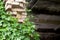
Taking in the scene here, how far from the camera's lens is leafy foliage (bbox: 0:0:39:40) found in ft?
10.2

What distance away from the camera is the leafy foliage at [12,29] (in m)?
3.12

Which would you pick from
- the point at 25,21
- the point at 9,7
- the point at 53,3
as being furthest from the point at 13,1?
the point at 53,3

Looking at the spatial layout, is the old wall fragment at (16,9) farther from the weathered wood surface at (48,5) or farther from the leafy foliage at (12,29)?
the weathered wood surface at (48,5)

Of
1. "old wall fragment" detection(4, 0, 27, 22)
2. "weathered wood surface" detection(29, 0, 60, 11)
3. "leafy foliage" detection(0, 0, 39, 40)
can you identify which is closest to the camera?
"leafy foliage" detection(0, 0, 39, 40)

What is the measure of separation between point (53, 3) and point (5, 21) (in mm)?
1750

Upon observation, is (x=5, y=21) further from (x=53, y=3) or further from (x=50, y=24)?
(x=50, y=24)

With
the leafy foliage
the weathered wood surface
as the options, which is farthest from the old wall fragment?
the weathered wood surface

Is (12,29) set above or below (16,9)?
below

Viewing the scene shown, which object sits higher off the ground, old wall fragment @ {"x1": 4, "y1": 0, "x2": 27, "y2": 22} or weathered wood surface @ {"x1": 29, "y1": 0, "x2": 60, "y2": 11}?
old wall fragment @ {"x1": 4, "y1": 0, "x2": 27, "y2": 22}

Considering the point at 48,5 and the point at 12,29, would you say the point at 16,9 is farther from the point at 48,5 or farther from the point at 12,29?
the point at 48,5

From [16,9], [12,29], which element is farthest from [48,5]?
[12,29]

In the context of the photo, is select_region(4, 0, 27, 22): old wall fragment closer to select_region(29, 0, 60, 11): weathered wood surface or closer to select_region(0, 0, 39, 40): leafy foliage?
select_region(0, 0, 39, 40): leafy foliage

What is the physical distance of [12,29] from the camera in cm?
316

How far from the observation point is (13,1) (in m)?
3.45
